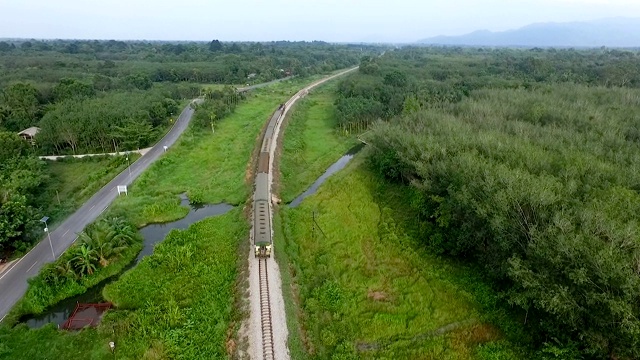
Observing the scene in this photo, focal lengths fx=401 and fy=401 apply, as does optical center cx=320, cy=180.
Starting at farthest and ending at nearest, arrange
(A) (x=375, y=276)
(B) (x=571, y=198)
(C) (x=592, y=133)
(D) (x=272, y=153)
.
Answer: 1. (D) (x=272, y=153)
2. (C) (x=592, y=133)
3. (A) (x=375, y=276)
4. (B) (x=571, y=198)

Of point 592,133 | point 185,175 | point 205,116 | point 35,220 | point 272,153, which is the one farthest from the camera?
point 205,116

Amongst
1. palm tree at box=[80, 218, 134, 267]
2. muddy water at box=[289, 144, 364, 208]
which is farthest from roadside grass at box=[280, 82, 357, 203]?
palm tree at box=[80, 218, 134, 267]

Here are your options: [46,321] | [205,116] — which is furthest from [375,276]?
[205,116]

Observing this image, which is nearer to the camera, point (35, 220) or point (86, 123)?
point (35, 220)

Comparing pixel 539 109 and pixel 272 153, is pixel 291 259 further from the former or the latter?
pixel 539 109

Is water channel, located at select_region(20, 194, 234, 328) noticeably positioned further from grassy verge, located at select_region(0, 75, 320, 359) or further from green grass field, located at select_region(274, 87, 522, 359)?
green grass field, located at select_region(274, 87, 522, 359)

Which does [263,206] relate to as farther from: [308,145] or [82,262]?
[308,145]

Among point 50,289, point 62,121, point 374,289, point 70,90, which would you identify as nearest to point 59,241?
point 50,289
